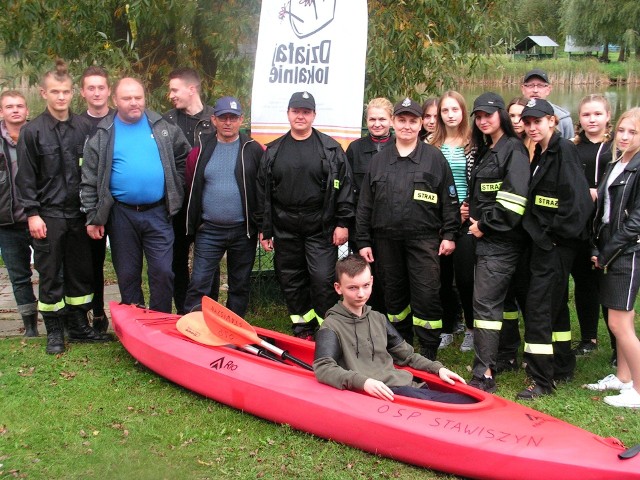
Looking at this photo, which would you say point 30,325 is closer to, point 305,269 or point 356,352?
point 305,269

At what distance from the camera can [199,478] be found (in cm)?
399

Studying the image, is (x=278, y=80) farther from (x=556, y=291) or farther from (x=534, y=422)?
(x=534, y=422)

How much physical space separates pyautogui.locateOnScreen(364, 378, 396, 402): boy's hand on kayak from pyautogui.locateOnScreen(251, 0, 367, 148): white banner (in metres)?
2.58

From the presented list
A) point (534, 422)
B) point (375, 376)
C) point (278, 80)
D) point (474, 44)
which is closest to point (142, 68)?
point (278, 80)

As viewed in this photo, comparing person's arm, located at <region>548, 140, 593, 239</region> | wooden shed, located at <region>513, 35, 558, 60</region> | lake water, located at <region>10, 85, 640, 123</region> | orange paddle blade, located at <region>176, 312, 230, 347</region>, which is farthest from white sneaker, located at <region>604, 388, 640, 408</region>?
wooden shed, located at <region>513, 35, 558, 60</region>

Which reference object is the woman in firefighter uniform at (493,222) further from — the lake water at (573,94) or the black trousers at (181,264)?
the lake water at (573,94)

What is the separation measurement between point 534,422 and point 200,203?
3.04 meters

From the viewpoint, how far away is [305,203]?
5.60 meters

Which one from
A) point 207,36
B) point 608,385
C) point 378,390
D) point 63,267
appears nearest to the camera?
point 378,390

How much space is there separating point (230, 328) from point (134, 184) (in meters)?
1.38

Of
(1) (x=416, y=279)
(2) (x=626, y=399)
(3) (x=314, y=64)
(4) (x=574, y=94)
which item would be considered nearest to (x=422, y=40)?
(3) (x=314, y=64)

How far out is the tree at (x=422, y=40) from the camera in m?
7.52

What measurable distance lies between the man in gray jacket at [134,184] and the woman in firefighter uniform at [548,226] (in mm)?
2721

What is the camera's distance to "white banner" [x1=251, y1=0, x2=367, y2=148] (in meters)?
6.28
